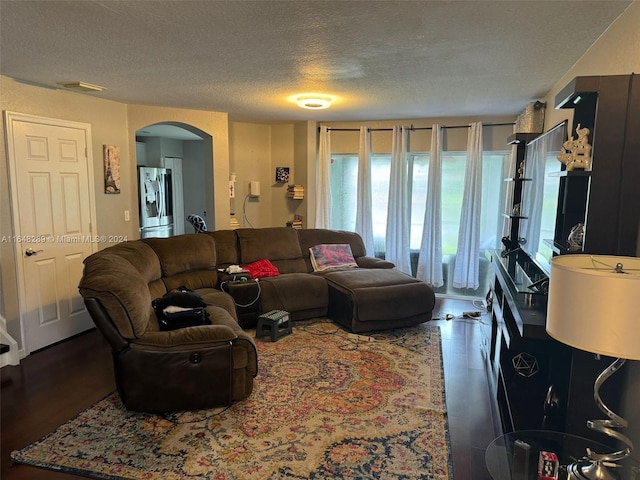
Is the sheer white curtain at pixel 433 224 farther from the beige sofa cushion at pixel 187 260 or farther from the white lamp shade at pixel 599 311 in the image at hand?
the white lamp shade at pixel 599 311

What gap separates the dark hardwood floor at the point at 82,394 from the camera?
2.46 meters

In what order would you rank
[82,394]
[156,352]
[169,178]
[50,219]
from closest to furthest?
[156,352], [82,394], [50,219], [169,178]

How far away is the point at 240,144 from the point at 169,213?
3036 mm

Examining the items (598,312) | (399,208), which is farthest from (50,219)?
(598,312)

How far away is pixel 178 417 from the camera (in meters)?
2.81

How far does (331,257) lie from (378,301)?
1.23 meters

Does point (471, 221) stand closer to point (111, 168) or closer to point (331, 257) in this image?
point (331, 257)

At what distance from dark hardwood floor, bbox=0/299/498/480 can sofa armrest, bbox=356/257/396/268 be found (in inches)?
45.9

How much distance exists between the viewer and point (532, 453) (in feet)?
5.84

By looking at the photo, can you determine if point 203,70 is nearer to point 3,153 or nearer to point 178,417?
point 3,153

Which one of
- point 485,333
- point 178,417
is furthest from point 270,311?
point 485,333

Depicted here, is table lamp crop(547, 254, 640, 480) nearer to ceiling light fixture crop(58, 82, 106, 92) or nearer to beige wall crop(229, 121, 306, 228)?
ceiling light fixture crop(58, 82, 106, 92)

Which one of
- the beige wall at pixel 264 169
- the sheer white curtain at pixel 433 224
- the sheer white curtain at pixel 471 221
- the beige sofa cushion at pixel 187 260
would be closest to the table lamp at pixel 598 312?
the beige sofa cushion at pixel 187 260

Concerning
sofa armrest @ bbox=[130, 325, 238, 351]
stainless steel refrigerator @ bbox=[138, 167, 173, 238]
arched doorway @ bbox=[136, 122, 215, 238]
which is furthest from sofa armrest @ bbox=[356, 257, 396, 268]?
stainless steel refrigerator @ bbox=[138, 167, 173, 238]
